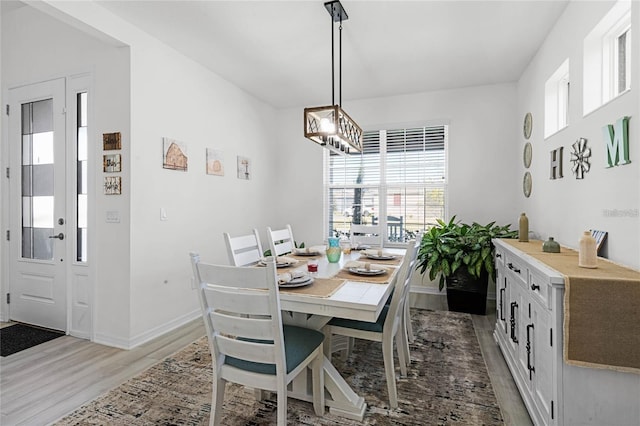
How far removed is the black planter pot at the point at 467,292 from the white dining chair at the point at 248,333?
2.65 m

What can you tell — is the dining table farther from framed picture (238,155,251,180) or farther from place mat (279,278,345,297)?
framed picture (238,155,251,180)

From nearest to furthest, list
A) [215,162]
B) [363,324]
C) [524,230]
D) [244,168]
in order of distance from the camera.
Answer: [363,324]
[524,230]
[215,162]
[244,168]

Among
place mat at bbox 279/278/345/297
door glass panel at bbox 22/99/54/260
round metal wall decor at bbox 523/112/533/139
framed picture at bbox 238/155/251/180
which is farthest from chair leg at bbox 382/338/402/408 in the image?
door glass panel at bbox 22/99/54/260

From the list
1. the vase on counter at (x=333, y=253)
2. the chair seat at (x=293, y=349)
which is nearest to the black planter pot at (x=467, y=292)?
the vase on counter at (x=333, y=253)

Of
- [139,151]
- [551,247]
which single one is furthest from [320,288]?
[139,151]

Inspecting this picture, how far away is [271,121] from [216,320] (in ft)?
13.7

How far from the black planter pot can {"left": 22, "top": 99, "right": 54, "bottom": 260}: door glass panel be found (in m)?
4.29

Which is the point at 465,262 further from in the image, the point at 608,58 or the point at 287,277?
the point at 287,277

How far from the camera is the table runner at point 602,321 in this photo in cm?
141

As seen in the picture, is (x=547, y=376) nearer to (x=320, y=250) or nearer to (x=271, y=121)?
(x=320, y=250)

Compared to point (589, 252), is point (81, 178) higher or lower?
higher

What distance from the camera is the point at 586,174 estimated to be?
222 cm

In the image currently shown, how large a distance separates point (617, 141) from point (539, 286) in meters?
0.91

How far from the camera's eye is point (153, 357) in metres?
2.72
